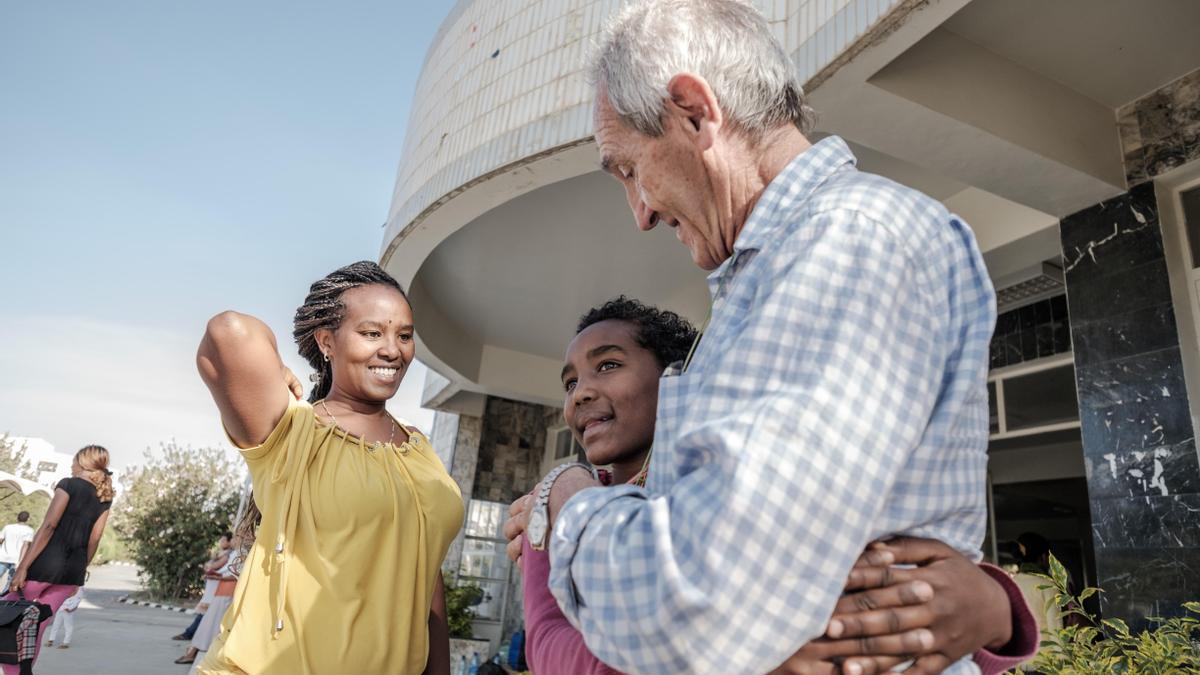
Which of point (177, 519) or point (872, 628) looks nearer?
point (872, 628)

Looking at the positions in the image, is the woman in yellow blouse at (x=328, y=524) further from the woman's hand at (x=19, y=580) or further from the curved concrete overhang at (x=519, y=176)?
the woman's hand at (x=19, y=580)

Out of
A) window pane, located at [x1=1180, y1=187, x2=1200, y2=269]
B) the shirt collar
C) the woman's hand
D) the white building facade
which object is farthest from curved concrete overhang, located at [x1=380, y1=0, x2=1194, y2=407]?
the woman's hand

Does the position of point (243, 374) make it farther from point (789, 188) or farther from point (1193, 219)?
point (1193, 219)

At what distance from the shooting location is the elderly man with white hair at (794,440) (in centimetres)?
70

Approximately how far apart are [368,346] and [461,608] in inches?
356

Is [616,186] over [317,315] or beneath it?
over

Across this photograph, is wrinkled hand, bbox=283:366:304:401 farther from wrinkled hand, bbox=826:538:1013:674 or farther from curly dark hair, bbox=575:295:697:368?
wrinkled hand, bbox=826:538:1013:674

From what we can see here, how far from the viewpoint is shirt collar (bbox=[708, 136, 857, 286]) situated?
3.18ft

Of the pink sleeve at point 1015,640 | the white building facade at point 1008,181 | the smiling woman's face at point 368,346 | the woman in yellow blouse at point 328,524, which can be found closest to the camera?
the pink sleeve at point 1015,640

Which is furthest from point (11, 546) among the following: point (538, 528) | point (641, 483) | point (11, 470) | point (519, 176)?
point (11, 470)

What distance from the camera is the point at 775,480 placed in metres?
0.70

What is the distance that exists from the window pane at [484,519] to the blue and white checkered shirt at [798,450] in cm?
1152

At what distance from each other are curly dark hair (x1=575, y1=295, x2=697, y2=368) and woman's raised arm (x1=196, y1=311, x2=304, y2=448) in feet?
2.33

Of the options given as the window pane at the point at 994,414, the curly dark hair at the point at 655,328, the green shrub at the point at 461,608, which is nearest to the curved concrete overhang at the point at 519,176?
the curly dark hair at the point at 655,328
